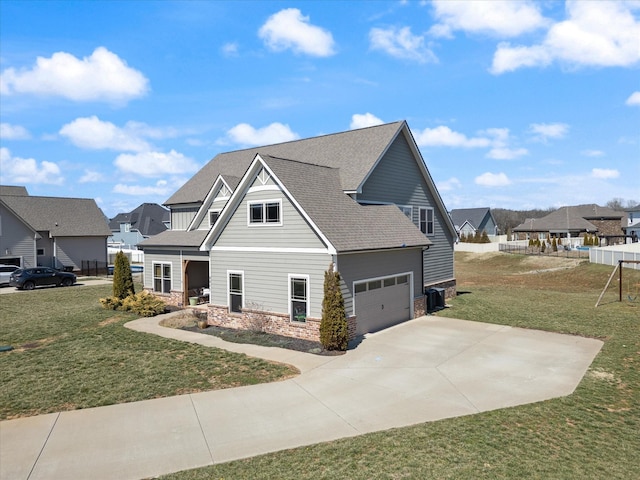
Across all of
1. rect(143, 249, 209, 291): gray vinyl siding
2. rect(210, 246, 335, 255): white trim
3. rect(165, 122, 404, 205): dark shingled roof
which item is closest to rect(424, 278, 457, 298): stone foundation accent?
rect(165, 122, 404, 205): dark shingled roof

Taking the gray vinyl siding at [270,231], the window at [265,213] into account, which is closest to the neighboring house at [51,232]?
the gray vinyl siding at [270,231]

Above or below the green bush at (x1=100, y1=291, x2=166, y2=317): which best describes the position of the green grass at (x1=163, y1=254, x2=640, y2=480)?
below

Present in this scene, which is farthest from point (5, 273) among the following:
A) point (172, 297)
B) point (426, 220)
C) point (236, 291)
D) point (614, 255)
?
point (614, 255)

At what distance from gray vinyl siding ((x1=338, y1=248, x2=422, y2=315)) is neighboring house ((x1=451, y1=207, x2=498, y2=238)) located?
71696 mm

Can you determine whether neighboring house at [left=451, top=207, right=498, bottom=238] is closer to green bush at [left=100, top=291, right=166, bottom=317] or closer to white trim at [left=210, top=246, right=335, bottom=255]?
green bush at [left=100, top=291, right=166, bottom=317]

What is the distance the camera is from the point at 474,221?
90.1 meters

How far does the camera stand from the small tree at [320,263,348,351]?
15.1m

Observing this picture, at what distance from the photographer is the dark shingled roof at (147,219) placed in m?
71.9

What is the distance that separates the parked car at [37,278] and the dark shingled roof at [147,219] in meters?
36.6

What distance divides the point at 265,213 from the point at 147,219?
6105cm

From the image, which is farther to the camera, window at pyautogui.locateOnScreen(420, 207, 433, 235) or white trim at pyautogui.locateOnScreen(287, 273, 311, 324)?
window at pyautogui.locateOnScreen(420, 207, 433, 235)

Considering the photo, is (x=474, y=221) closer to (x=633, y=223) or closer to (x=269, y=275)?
(x=633, y=223)

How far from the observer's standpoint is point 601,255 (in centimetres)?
4216

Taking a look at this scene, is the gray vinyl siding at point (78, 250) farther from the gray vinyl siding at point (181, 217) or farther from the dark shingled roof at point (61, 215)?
the gray vinyl siding at point (181, 217)
